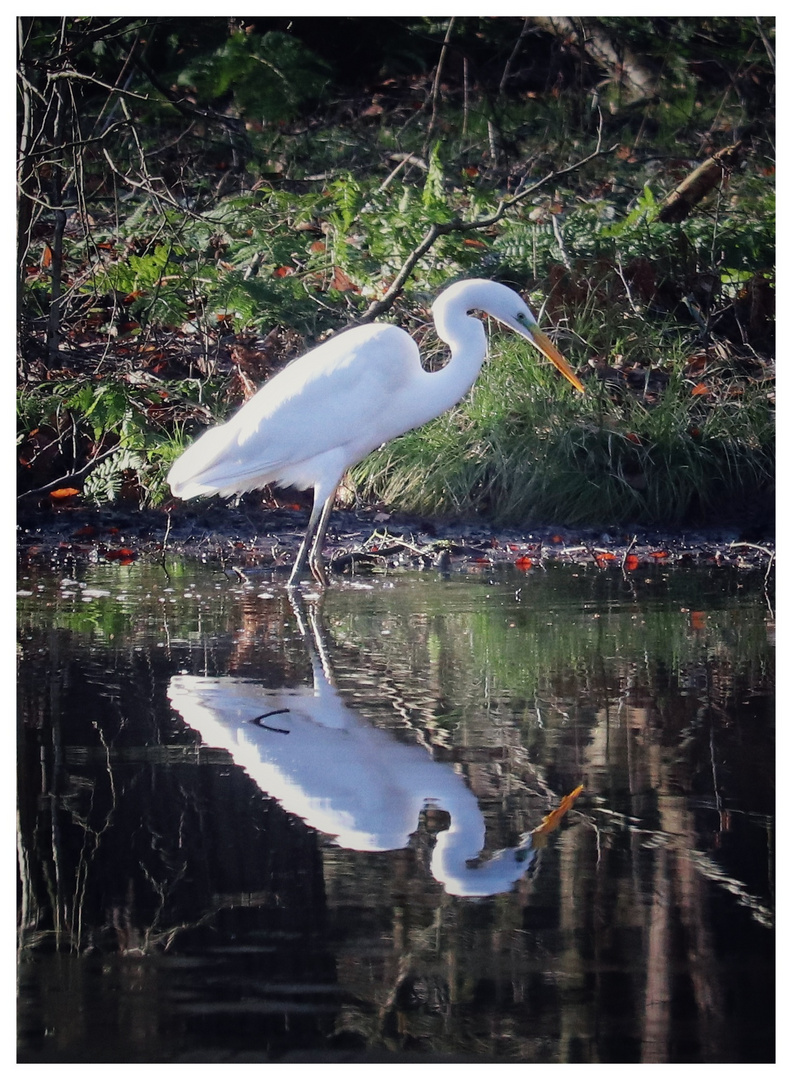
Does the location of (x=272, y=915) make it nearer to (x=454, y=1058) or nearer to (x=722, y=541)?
(x=454, y=1058)

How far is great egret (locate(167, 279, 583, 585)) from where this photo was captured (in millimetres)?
7102

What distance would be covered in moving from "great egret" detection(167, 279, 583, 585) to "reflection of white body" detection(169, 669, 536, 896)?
7.98ft

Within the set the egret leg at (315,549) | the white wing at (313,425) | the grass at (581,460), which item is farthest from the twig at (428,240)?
the egret leg at (315,549)

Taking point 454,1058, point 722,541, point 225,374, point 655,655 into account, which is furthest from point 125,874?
point 225,374

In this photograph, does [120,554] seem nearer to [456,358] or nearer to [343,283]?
[456,358]

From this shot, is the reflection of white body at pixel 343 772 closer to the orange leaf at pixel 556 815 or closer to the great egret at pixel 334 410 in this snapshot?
the orange leaf at pixel 556 815

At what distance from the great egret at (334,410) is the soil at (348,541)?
520 millimetres

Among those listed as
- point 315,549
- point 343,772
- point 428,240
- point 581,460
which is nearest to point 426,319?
point 428,240

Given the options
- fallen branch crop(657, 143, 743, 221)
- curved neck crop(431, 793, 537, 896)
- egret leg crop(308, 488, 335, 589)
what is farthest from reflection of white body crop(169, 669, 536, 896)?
fallen branch crop(657, 143, 743, 221)

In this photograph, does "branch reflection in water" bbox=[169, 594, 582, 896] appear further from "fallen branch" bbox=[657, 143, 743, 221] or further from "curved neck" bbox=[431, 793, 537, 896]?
"fallen branch" bbox=[657, 143, 743, 221]

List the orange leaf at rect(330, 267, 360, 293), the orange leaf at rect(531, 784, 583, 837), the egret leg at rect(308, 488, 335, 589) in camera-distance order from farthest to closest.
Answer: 1. the orange leaf at rect(330, 267, 360, 293)
2. the egret leg at rect(308, 488, 335, 589)
3. the orange leaf at rect(531, 784, 583, 837)

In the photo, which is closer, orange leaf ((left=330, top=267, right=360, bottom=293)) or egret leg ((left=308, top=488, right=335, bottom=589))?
egret leg ((left=308, top=488, right=335, bottom=589))

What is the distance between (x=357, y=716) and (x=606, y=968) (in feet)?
5.91

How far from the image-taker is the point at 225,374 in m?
9.34
